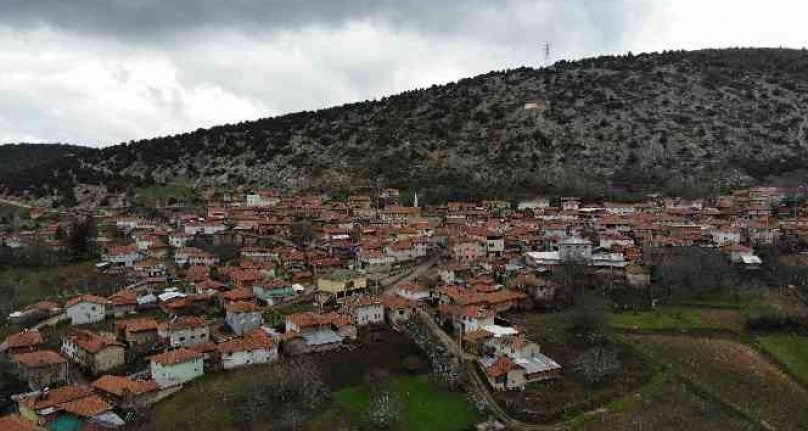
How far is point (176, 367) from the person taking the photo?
39.5 metres

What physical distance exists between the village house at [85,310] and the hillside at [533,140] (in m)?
53.9

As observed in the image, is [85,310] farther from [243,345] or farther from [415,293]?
[415,293]

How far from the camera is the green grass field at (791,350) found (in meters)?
40.1

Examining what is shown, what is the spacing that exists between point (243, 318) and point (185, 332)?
393 centimetres

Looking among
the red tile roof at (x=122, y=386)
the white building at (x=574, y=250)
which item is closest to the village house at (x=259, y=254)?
the white building at (x=574, y=250)

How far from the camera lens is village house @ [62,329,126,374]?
140ft

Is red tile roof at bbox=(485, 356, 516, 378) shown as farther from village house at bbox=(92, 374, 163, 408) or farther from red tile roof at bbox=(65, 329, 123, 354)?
red tile roof at bbox=(65, 329, 123, 354)

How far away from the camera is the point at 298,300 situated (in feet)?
176

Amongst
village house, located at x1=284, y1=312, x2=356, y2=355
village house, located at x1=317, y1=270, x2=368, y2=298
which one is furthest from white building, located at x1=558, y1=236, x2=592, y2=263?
village house, located at x1=284, y1=312, x2=356, y2=355

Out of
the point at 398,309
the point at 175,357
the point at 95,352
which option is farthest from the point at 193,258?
the point at 175,357

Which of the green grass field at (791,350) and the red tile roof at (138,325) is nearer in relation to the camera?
the green grass field at (791,350)

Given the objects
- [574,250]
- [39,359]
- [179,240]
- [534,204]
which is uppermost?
[534,204]

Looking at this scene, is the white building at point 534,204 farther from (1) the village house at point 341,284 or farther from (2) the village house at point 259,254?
(1) the village house at point 341,284

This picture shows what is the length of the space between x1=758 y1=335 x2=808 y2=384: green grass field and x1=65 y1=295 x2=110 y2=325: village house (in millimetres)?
45431
